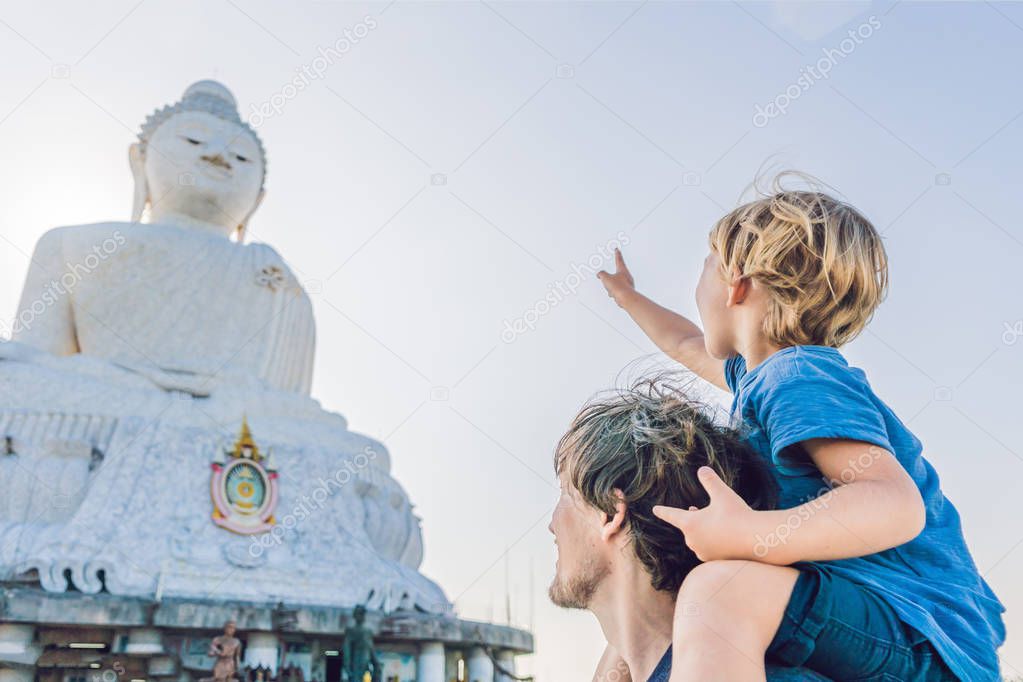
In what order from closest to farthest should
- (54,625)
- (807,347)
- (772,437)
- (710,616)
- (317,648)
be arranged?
(710,616), (772,437), (807,347), (54,625), (317,648)

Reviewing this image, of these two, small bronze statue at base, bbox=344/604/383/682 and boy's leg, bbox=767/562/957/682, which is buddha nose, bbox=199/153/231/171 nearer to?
small bronze statue at base, bbox=344/604/383/682

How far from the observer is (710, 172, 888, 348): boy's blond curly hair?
1.63 meters

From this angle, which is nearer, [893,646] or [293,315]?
[893,646]

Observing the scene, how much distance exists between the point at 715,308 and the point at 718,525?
22.1 inches

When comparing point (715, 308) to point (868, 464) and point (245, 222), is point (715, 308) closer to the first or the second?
point (868, 464)

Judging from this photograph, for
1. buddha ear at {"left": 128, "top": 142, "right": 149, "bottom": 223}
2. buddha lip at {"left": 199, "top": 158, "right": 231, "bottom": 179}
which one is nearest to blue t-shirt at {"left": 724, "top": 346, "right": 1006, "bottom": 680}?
buddha lip at {"left": 199, "top": 158, "right": 231, "bottom": 179}

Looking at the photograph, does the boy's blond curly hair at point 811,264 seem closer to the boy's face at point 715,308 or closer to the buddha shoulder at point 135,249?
the boy's face at point 715,308

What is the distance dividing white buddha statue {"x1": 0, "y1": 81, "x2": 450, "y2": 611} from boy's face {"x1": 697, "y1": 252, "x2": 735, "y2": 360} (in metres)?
7.66

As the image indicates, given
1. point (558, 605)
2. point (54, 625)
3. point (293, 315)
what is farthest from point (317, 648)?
point (558, 605)

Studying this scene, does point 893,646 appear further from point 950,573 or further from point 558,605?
point 558,605

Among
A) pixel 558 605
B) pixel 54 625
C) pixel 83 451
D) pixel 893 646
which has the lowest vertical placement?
pixel 893 646

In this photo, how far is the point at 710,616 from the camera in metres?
1.28

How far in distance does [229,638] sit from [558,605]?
680 centimetres

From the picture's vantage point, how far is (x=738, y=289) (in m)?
1.74
